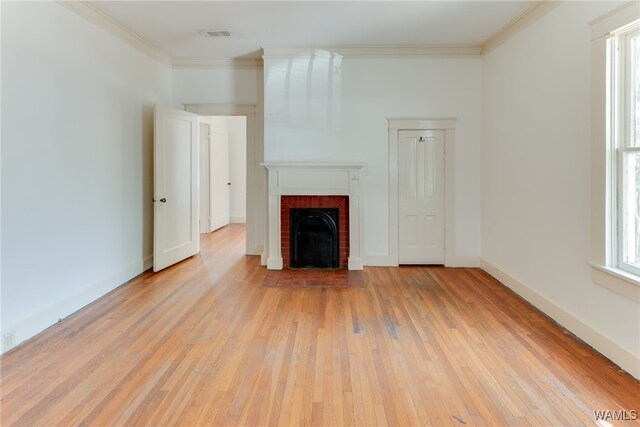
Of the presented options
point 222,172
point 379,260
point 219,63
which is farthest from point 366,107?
point 222,172

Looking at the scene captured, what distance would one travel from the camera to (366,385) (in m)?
2.29

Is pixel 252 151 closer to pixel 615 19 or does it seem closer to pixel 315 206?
pixel 315 206

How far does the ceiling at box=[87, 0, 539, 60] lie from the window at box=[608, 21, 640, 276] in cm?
135

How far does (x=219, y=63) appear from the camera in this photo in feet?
18.2

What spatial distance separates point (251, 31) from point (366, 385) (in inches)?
154

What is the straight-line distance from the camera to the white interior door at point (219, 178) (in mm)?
8266

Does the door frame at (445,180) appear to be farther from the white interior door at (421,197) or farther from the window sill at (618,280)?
the window sill at (618,280)

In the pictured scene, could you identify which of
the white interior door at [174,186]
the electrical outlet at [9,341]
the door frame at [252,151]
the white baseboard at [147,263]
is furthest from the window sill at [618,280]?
the white baseboard at [147,263]

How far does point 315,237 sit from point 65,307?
282 centimetres

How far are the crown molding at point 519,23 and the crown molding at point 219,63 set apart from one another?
3044 mm

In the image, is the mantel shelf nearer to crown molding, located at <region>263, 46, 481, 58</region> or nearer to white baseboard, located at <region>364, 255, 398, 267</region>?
white baseboard, located at <region>364, 255, 398, 267</region>

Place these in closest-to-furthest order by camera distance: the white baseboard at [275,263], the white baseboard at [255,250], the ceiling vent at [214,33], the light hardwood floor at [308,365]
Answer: the light hardwood floor at [308,365], the ceiling vent at [214,33], the white baseboard at [275,263], the white baseboard at [255,250]

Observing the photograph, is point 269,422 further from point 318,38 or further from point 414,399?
point 318,38

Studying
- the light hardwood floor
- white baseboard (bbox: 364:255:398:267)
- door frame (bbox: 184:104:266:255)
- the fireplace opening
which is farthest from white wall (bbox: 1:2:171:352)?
white baseboard (bbox: 364:255:398:267)
